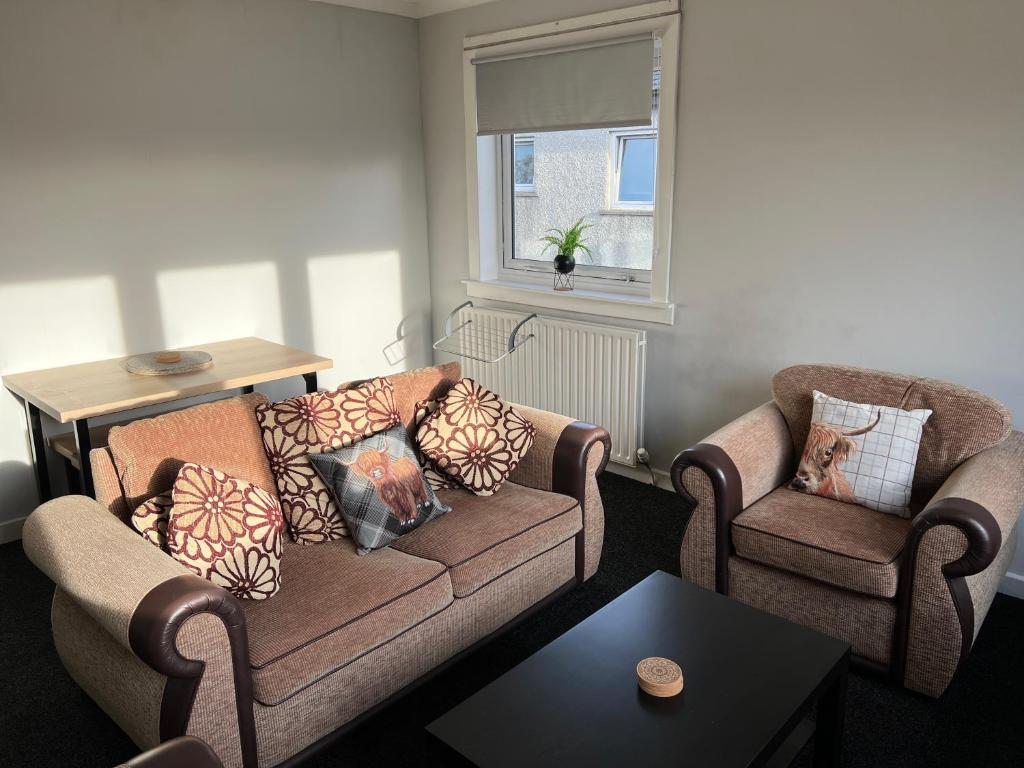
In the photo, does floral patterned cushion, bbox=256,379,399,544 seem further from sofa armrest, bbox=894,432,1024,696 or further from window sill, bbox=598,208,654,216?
window sill, bbox=598,208,654,216

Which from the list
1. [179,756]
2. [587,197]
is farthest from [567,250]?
[179,756]

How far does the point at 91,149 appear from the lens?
3.34 metres

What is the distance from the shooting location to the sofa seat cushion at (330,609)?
196cm

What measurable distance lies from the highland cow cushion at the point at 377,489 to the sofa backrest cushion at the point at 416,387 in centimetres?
26

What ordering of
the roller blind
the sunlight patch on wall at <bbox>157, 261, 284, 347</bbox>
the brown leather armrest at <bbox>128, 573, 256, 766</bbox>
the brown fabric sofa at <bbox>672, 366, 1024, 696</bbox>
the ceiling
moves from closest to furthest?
the brown leather armrest at <bbox>128, 573, 256, 766</bbox>
the brown fabric sofa at <bbox>672, 366, 1024, 696</bbox>
the roller blind
the sunlight patch on wall at <bbox>157, 261, 284, 347</bbox>
the ceiling

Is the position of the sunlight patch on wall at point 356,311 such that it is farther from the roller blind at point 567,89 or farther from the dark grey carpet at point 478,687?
the dark grey carpet at point 478,687

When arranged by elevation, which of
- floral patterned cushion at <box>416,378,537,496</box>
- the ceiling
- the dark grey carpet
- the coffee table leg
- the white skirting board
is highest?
Result: the ceiling

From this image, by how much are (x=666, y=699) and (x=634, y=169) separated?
266cm

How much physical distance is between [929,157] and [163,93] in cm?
301

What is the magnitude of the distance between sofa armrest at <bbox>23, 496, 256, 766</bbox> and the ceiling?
115 inches

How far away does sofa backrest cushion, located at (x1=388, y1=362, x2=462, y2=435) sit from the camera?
2.89m

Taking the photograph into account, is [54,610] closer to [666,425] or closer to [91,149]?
[91,149]

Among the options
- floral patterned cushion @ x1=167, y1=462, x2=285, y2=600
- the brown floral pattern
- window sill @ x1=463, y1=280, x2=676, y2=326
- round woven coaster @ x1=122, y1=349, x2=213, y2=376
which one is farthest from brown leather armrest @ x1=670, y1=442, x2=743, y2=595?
round woven coaster @ x1=122, y1=349, x2=213, y2=376

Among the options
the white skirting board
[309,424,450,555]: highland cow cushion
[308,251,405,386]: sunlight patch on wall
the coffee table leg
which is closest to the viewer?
the coffee table leg
